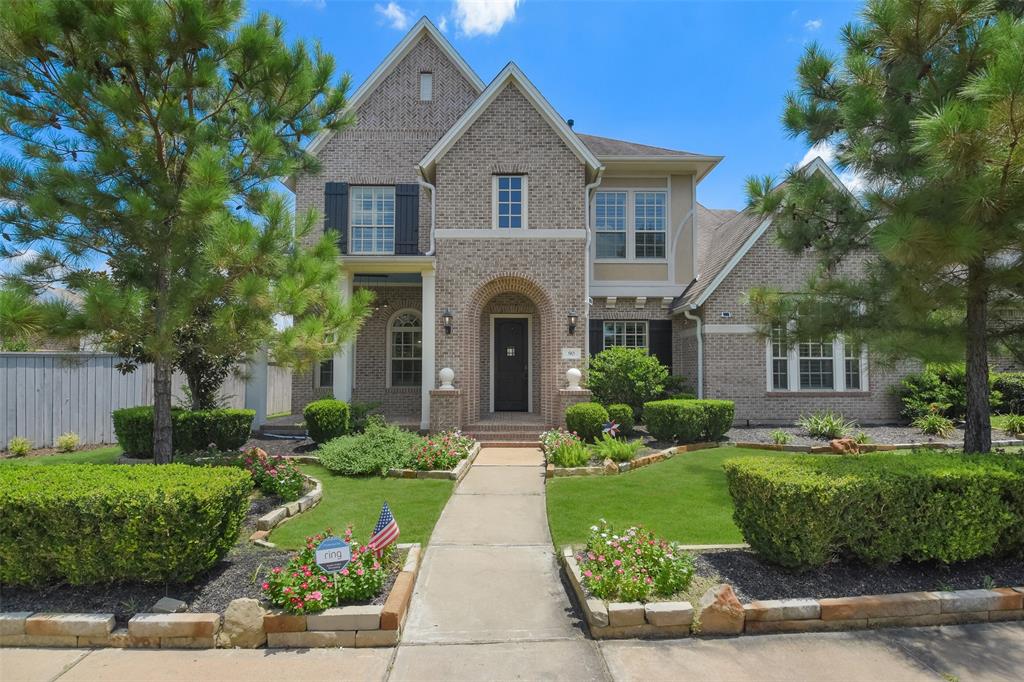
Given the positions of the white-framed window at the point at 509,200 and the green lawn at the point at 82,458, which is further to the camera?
the white-framed window at the point at 509,200

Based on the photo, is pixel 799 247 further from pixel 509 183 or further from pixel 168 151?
pixel 168 151

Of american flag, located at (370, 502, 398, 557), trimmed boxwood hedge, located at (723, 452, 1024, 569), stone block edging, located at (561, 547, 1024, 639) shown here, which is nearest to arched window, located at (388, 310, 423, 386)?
american flag, located at (370, 502, 398, 557)

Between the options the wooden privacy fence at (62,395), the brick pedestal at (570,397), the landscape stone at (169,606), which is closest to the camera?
the landscape stone at (169,606)

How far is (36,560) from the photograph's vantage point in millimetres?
3941

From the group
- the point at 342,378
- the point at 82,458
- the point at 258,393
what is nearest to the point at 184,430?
the point at 82,458

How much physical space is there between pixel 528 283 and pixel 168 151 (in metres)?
7.58

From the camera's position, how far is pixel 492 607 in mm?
4176

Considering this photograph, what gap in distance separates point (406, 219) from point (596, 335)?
606 cm

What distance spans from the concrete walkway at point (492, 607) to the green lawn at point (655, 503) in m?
0.36

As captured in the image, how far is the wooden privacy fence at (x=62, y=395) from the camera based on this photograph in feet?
32.4

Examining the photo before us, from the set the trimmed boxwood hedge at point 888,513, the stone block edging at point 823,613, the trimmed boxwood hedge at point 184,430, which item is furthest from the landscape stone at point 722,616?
the trimmed boxwood hedge at point 184,430

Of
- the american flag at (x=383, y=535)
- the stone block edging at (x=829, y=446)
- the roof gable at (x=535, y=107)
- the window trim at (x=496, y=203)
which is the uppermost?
the roof gable at (x=535, y=107)

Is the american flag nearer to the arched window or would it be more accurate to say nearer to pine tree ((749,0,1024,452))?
pine tree ((749,0,1024,452))

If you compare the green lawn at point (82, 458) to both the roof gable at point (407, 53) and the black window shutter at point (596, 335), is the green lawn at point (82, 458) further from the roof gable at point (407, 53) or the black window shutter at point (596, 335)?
the black window shutter at point (596, 335)
